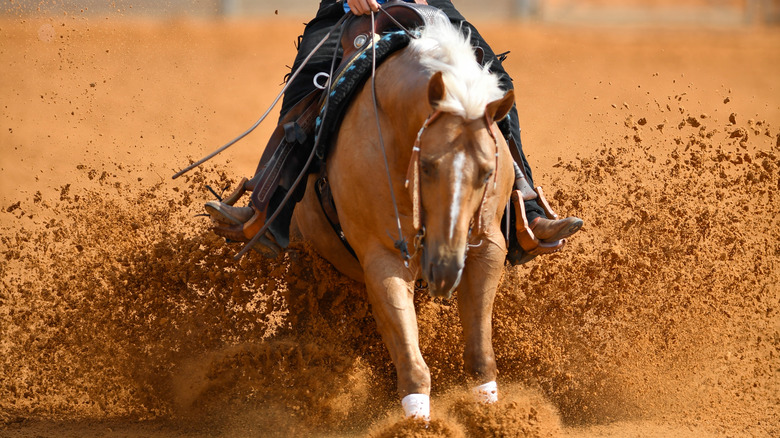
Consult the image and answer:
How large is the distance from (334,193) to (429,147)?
0.96 meters

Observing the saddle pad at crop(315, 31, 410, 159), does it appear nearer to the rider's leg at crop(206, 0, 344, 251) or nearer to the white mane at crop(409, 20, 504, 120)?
the white mane at crop(409, 20, 504, 120)

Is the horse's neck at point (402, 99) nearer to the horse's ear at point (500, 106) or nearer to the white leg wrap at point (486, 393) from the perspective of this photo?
the horse's ear at point (500, 106)

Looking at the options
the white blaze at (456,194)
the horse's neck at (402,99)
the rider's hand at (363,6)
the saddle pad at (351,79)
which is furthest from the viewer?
the rider's hand at (363,6)

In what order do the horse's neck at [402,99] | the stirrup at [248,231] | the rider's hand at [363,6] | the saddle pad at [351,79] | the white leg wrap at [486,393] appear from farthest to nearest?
the stirrup at [248,231] → the rider's hand at [363,6] → the saddle pad at [351,79] → the white leg wrap at [486,393] → the horse's neck at [402,99]

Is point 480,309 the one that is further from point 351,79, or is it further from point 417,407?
point 351,79

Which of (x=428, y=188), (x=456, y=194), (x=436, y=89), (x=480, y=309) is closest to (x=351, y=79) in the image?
(x=436, y=89)

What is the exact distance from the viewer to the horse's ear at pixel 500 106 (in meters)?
3.47

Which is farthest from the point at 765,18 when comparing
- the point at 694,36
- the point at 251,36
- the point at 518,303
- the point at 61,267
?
the point at 61,267

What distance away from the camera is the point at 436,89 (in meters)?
3.44

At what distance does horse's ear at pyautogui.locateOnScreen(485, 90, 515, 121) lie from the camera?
347 cm

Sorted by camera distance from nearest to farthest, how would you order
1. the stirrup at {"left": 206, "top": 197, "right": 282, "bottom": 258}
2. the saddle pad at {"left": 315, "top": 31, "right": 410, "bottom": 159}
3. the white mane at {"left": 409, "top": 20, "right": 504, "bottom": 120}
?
the white mane at {"left": 409, "top": 20, "right": 504, "bottom": 120} → the saddle pad at {"left": 315, "top": 31, "right": 410, "bottom": 159} → the stirrup at {"left": 206, "top": 197, "right": 282, "bottom": 258}

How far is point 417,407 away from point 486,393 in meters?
0.46

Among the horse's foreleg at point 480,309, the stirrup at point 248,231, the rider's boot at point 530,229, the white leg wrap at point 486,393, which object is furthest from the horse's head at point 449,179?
the stirrup at point 248,231

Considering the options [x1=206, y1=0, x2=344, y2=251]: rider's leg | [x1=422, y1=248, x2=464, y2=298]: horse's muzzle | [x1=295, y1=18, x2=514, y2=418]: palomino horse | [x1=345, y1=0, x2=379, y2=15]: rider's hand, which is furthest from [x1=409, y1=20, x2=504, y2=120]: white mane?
[x1=206, y1=0, x2=344, y2=251]: rider's leg
